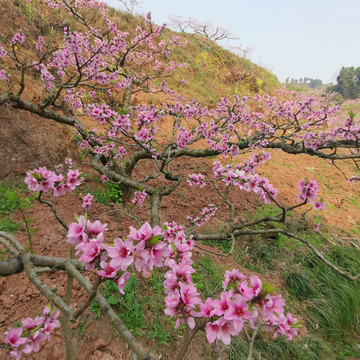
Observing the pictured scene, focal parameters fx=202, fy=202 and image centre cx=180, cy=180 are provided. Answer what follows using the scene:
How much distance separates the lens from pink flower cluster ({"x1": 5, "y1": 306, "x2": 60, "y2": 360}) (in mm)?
1152

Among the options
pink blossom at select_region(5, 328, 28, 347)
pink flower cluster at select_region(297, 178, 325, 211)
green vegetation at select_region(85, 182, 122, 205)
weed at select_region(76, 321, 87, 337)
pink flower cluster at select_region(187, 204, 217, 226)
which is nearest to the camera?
pink blossom at select_region(5, 328, 28, 347)

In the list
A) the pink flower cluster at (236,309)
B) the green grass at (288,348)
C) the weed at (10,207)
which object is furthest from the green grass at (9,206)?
the green grass at (288,348)

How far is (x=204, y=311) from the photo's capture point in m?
0.97

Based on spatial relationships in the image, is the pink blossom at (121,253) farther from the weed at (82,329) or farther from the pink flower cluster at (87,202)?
the pink flower cluster at (87,202)

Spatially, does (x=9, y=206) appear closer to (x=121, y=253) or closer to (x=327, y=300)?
(x=121, y=253)

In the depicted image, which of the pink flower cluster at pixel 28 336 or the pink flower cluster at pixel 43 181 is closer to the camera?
the pink flower cluster at pixel 28 336

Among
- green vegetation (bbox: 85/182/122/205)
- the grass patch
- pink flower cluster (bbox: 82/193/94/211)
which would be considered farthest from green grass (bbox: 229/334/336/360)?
green vegetation (bbox: 85/182/122/205)

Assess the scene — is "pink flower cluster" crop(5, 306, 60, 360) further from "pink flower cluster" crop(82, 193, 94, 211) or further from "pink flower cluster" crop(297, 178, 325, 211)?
"pink flower cluster" crop(297, 178, 325, 211)

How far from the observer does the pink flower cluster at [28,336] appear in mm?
1152

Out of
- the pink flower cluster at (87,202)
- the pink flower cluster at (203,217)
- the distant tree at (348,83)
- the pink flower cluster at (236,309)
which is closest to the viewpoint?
the pink flower cluster at (236,309)

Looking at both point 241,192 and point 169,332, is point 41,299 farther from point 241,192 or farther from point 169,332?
point 241,192

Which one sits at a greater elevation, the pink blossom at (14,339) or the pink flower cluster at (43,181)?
the pink flower cluster at (43,181)

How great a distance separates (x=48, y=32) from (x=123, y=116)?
754 centimetres

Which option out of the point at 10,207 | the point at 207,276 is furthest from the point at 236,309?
the point at 10,207
